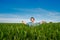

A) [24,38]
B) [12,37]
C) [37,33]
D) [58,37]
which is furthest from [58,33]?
[12,37]

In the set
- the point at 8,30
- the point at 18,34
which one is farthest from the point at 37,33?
the point at 8,30

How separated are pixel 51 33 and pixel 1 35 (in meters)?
2.11

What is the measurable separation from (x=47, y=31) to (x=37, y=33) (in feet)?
1.85

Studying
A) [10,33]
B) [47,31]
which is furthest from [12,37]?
[47,31]

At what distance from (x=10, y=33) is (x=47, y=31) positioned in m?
1.62

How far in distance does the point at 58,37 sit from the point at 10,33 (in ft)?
6.75

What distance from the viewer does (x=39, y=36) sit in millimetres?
6777

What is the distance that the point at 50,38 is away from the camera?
7.04m

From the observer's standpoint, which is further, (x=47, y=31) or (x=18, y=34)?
(x=47, y=31)

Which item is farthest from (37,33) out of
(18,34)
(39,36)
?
(18,34)

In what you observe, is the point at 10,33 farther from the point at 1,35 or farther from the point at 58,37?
the point at 58,37

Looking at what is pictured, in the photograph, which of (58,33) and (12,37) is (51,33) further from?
(12,37)

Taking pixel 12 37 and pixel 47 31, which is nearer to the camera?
pixel 12 37

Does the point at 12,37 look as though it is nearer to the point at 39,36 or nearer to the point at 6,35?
the point at 6,35
